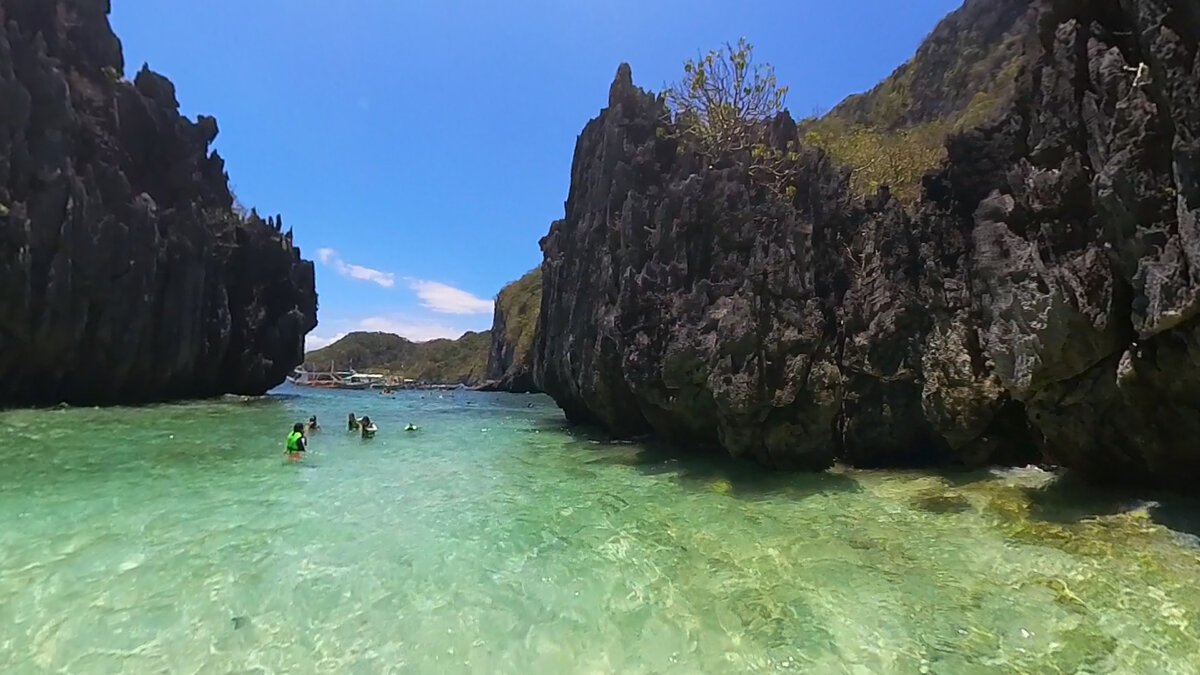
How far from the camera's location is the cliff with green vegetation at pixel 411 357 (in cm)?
13688

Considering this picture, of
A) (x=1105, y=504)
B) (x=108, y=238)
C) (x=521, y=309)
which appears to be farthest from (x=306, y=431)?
(x=521, y=309)

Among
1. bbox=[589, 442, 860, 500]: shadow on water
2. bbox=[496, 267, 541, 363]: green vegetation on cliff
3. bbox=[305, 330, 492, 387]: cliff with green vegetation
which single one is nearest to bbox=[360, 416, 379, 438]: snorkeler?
bbox=[589, 442, 860, 500]: shadow on water

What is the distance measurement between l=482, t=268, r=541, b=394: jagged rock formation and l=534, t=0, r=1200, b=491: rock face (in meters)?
54.8

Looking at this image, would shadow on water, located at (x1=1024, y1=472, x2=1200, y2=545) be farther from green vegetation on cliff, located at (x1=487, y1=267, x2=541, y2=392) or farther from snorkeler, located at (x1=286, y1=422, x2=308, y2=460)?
green vegetation on cliff, located at (x1=487, y1=267, x2=541, y2=392)

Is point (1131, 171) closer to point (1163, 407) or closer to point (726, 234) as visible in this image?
point (1163, 407)

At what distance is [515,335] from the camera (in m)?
85.7

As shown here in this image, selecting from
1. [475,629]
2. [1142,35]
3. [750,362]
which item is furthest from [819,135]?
[475,629]

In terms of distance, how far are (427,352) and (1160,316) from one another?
153m

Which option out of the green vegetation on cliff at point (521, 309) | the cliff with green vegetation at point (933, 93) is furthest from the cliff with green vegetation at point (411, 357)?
the cliff with green vegetation at point (933, 93)

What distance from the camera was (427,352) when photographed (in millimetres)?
152000

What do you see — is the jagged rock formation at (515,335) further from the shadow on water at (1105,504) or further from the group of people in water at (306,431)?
the shadow on water at (1105,504)

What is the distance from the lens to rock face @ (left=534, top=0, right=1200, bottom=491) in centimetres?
895

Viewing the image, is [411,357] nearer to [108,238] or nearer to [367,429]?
[108,238]

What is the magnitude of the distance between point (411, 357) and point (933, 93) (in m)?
138
